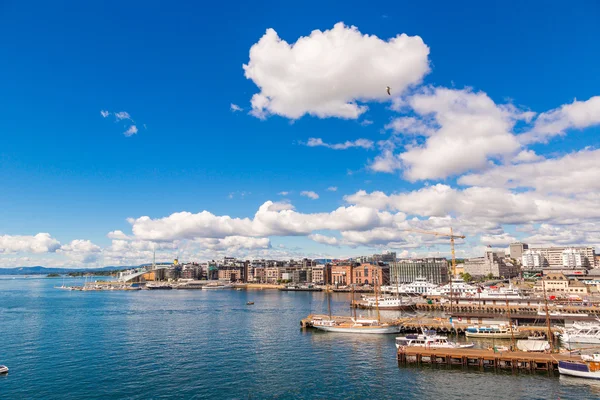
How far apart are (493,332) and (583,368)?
24553 mm

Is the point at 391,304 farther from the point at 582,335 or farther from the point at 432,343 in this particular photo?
the point at 432,343

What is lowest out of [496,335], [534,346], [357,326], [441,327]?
[496,335]

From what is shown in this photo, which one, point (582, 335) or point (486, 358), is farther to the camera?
point (582, 335)

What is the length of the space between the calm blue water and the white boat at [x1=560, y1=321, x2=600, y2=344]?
21842 millimetres

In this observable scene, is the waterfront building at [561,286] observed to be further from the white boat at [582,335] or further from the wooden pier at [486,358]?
the wooden pier at [486,358]

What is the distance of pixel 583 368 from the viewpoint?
44812 millimetres

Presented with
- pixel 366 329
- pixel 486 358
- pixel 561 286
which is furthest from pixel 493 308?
pixel 486 358

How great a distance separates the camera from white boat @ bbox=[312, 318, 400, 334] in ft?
240

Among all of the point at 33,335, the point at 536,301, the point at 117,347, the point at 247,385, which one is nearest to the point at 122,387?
the point at 247,385

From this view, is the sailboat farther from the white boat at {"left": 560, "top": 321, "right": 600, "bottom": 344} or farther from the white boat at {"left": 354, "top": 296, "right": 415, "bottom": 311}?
→ the white boat at {"left": 354, "top": 296, "right": 415, "bottom": 311}

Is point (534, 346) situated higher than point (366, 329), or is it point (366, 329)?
point (534, 346)

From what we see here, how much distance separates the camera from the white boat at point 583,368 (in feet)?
146

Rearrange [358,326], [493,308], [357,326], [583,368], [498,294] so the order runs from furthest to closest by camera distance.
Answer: [498,294]
[493,308]
[357,326]
[358,326]
[583,368]

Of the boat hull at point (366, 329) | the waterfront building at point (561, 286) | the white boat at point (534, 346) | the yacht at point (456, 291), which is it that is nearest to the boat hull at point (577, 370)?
the white boat at point (534, 346)
